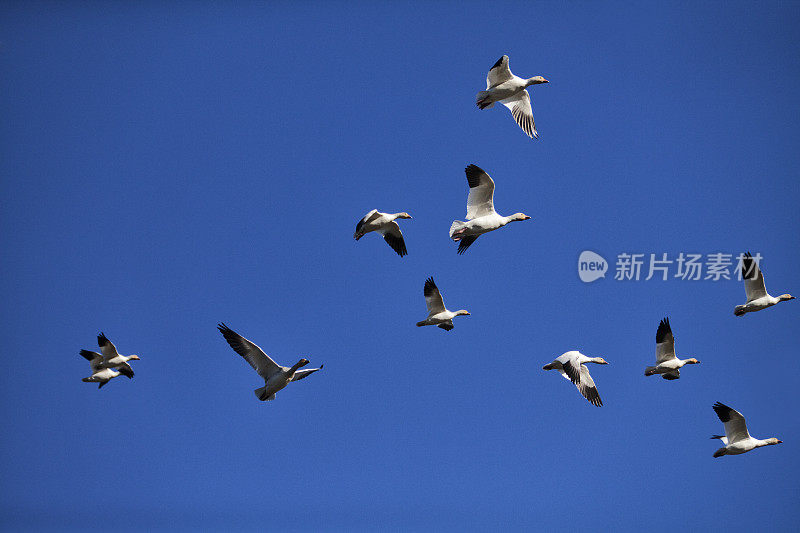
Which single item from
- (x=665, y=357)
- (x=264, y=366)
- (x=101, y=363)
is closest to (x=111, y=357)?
(x=101, y=363)

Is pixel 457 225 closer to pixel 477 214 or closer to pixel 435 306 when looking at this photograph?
pixel 477 214

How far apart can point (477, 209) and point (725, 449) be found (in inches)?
270

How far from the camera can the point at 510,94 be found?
17219mm

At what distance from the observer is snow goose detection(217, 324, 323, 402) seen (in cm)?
1562

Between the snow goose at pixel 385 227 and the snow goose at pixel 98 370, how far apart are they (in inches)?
304

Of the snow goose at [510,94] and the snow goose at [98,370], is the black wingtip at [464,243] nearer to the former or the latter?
the snow goose at [510,94]

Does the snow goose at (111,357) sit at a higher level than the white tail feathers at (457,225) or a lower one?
lower

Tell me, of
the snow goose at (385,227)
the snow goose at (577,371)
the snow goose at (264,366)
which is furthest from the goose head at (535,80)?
the snow goose at (264,366)

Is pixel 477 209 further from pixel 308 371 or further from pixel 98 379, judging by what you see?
pixel 98 379

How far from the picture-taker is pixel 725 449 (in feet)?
59.2

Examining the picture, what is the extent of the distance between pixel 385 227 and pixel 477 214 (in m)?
2.06

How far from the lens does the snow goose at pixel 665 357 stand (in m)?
18.6

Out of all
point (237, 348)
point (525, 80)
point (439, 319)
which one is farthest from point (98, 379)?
point (525, 80)

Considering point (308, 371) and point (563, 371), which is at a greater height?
point (563, 371)
